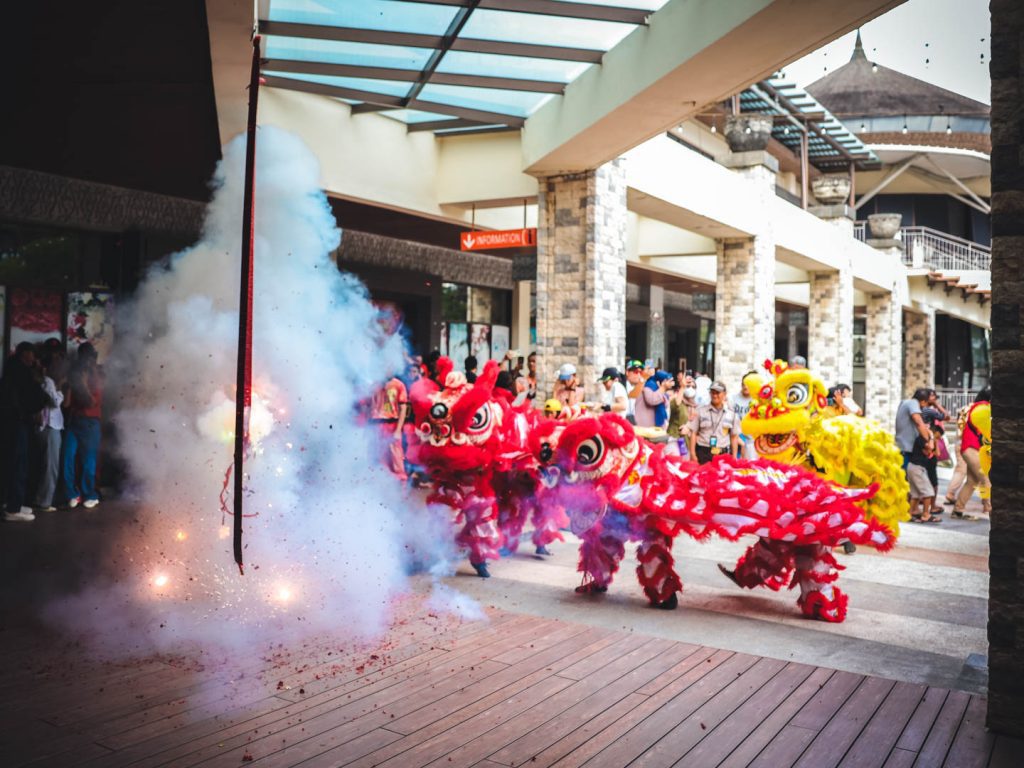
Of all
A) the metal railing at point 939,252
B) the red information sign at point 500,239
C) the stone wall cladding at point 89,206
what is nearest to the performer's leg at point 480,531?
the red information sign at point 500,239

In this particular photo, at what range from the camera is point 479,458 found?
702 centimetres

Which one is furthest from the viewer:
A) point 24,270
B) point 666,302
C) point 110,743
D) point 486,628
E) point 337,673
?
point 666,302

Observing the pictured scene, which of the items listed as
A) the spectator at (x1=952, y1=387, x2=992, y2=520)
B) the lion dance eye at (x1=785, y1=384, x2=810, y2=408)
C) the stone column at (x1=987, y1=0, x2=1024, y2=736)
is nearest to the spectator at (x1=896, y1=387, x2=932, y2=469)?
the spectator at (x1=952, y1=387, x2=992, y2=520)

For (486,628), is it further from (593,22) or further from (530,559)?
(593,22)

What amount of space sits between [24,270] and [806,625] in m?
10.6

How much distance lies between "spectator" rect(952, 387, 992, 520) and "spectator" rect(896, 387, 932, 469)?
1.94 feet

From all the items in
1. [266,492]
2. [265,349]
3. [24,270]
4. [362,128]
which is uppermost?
[362,128]

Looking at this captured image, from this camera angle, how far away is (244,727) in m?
4.12

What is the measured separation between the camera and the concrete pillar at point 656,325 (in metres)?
21.9

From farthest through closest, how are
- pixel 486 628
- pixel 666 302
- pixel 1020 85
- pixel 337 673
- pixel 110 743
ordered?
pixel 666 302 < pixel 486 628 < pixel 337 673 < pixel 1020 85 < pixel 110 743

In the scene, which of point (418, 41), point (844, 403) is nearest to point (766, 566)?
point (844, 403)

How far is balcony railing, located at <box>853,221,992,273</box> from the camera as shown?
27.9 metres

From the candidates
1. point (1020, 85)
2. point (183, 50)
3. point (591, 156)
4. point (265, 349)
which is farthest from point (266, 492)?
point (591, 156)

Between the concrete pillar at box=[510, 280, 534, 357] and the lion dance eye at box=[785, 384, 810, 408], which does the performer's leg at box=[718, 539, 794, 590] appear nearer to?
the lion dance eye at box=[785, 384, 810, 408]
